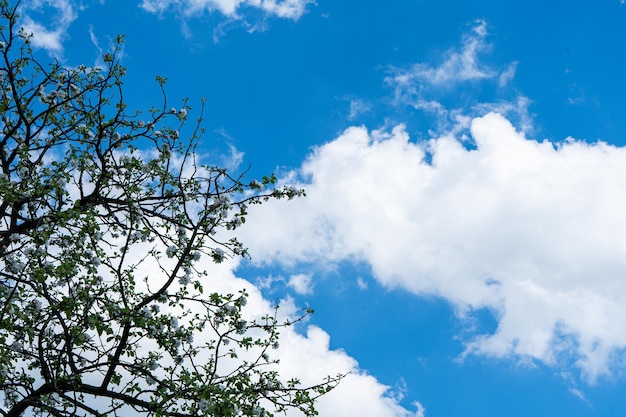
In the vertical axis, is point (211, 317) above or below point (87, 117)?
below

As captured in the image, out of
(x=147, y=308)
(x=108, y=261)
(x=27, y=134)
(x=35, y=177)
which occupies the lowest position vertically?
(x=147, y=308)

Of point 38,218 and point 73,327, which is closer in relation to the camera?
point 73,327

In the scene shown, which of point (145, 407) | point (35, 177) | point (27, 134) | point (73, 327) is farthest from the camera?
point (27, 134)

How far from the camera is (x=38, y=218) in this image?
10.6 m

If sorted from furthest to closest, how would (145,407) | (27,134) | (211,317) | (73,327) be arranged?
(27,134), (211,317), (145,407), (73,327)

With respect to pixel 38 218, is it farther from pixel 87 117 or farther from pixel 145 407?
pixel 145 407

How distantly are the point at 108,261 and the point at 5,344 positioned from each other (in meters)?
2.03

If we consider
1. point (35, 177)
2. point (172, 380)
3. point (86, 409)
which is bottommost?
point (86, 409)

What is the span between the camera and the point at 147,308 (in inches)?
396

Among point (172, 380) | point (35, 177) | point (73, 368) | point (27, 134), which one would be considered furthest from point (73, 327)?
point (27, 134)

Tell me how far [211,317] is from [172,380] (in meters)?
1.27

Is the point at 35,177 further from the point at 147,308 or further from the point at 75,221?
the point at 147,308

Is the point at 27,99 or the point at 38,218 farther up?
the point at 27,99

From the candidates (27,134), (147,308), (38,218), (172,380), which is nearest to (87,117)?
(27,134)
